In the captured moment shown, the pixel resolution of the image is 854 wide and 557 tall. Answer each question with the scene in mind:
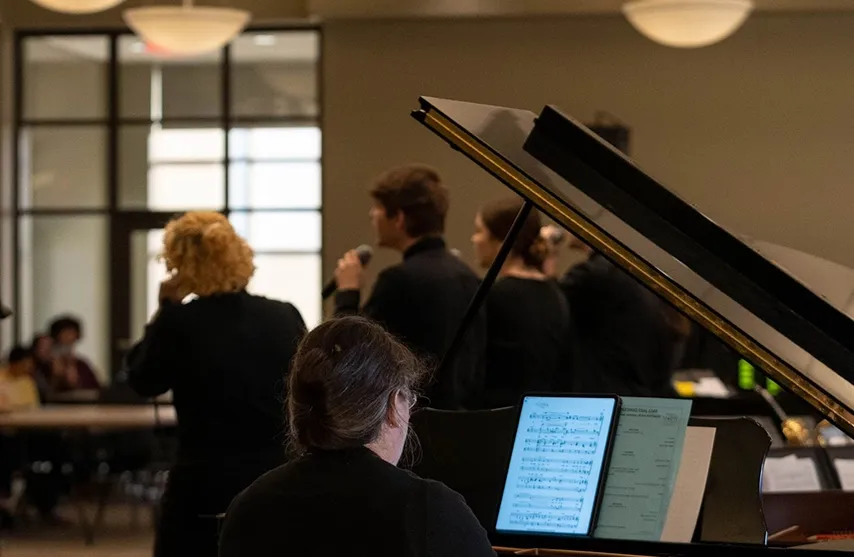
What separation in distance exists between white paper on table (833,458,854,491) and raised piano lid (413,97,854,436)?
1289 millimetres

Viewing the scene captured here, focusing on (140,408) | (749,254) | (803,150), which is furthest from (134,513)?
(749,254)

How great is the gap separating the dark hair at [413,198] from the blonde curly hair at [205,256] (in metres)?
0.50

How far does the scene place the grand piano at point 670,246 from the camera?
6.95 ft

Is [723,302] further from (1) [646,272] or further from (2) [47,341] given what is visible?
(2) [47,341]

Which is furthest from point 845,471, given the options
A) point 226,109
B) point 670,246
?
point 226,109

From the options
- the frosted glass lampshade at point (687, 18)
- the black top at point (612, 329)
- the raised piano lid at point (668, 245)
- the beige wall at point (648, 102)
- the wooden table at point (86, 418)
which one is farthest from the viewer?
the beige wall at point (648, 102)

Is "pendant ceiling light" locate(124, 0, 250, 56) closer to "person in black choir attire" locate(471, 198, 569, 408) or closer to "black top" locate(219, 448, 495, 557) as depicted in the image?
"person in black choir attire" locate(471, 198, 569, 408)

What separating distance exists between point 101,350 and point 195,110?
2180 mm

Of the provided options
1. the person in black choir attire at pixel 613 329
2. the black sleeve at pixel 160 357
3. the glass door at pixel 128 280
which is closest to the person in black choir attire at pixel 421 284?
the black sleeve at pixel 160 357

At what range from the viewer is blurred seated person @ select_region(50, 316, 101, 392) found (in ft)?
33.8

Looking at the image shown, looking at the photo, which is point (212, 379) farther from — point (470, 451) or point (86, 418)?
point (86, 418)

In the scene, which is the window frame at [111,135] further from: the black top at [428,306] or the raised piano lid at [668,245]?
the raised piano lid at [668,245]

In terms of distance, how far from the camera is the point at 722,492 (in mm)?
2812

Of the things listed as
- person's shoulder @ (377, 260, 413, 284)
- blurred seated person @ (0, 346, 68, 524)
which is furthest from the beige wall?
person's shoulder @ (377, 260, 413, 284)
